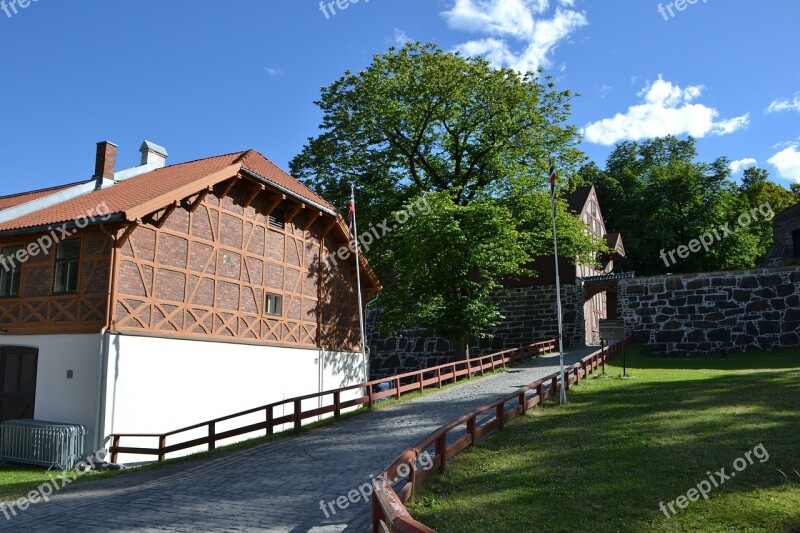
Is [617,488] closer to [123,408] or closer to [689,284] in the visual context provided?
[123,408]

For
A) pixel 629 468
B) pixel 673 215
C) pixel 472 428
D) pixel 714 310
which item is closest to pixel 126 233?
pixel 472 428

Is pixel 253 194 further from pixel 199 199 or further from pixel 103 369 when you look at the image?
pixel 103 369

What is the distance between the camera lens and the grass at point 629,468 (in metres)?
7.05

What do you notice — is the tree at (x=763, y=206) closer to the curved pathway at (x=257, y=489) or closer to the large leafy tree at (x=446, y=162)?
the large leafy tree at (x=446, y=162)

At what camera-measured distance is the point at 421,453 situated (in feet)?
29.1

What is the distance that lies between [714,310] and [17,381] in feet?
90.2

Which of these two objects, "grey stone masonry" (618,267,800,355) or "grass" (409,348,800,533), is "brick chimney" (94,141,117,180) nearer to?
"grass" (409,348,800,533)

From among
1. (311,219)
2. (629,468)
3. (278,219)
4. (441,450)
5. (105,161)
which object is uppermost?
(105,161)

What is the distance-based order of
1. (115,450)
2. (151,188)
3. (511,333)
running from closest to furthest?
(115,450)
(151,188)
(511,333)

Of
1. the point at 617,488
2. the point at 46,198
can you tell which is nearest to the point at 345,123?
the point at 46,198

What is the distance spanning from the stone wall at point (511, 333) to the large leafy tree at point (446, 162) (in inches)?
270

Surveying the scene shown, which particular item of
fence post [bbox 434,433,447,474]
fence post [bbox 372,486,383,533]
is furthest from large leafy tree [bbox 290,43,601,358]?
fence post [bbox 372,486,383,533]

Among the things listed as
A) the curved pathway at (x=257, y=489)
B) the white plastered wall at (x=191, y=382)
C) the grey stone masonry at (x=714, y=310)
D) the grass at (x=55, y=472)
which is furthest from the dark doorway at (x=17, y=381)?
the grey stone masonry at (x=714, y=310)

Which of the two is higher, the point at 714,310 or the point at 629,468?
the point at 714,310
